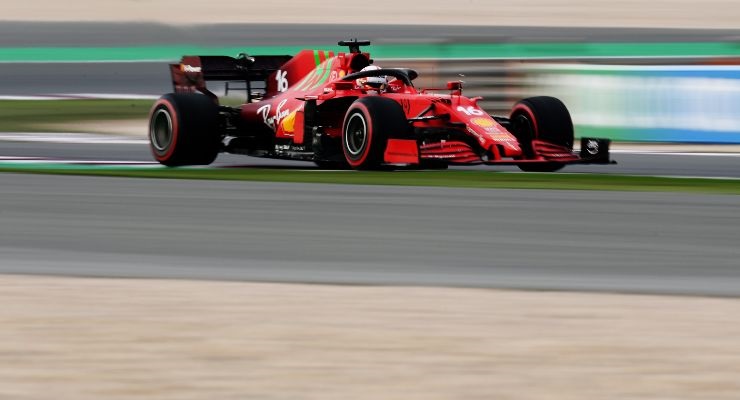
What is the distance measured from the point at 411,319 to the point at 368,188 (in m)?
4.90

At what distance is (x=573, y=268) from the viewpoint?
7.65 metres

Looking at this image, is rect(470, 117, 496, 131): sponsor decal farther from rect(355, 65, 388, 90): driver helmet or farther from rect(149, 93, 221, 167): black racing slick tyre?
rect(149, 93, 221, 167): black racing slick tyre

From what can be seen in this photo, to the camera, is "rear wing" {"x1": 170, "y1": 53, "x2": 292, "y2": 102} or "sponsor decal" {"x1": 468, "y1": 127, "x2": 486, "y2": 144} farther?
"rear wing" {"x1": 170, "y1": 53, "x2": 292, "y2": 102}

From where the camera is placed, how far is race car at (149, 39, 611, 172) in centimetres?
1230

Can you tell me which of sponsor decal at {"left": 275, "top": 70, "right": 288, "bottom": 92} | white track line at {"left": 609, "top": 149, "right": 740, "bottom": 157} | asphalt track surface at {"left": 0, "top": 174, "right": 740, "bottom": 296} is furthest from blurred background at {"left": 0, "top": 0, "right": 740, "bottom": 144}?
asphalt track surface at {"left": 0, "top": 174, "right": 740, "bottom": 296}

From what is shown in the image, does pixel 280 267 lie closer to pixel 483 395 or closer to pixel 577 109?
pixel 483 395

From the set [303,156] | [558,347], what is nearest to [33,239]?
[558,347]

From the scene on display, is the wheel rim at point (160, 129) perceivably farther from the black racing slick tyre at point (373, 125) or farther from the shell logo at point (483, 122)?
the shell logo at point (483, 122)

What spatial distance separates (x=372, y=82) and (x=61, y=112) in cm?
886

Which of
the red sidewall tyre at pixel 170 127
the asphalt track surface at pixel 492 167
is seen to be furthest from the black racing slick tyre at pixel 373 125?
the red sidewall tyre at pixel 170 127

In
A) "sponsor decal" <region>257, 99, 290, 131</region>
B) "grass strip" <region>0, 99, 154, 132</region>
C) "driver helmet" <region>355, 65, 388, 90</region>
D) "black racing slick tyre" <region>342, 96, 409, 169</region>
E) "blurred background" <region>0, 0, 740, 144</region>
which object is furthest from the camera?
"grass strip" <region>0, 99, 154, 132</region>

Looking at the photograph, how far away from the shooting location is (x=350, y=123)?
12531mm

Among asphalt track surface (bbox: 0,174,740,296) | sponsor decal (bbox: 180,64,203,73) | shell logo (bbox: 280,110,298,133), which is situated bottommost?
asphalt track surface (bbox: 0,174,740,296)

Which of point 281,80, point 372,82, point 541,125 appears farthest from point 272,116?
point 541,125
